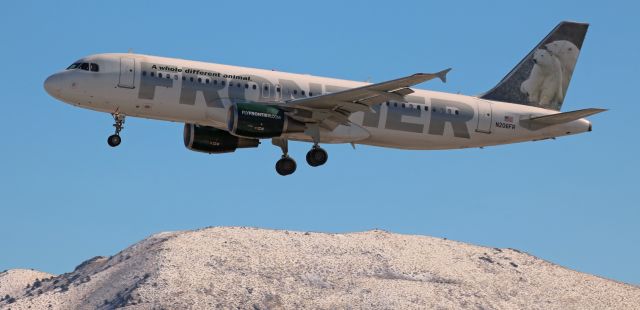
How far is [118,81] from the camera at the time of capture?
6247 centimetres

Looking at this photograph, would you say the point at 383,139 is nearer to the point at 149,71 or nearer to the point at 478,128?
the point at 478,128

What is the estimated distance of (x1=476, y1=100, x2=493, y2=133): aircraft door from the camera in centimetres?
6944

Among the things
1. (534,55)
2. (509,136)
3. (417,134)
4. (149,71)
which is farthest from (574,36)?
(149,71)

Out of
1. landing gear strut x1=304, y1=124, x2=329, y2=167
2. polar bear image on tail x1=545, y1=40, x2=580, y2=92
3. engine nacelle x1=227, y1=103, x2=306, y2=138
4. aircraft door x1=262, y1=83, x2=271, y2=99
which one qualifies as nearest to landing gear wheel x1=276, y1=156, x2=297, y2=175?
landing gear strut x1=304, y1=124, x2=329, y2=167

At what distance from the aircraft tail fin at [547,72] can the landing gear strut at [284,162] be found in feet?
42.8

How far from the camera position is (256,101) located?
211ft

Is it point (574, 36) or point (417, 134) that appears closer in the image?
point (417, 134)

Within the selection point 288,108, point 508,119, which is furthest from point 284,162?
point 508,119

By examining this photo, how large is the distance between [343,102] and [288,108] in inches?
111

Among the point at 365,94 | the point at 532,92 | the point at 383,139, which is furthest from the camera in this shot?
the point at 532,92

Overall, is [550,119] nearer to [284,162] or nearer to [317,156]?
[317,156]

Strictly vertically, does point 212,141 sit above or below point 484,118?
below

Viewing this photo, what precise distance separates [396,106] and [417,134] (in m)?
1.99

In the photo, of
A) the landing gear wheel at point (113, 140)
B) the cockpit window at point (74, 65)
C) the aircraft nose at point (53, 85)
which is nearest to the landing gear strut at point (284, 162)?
the landing gear wheel at point (113, 140)
